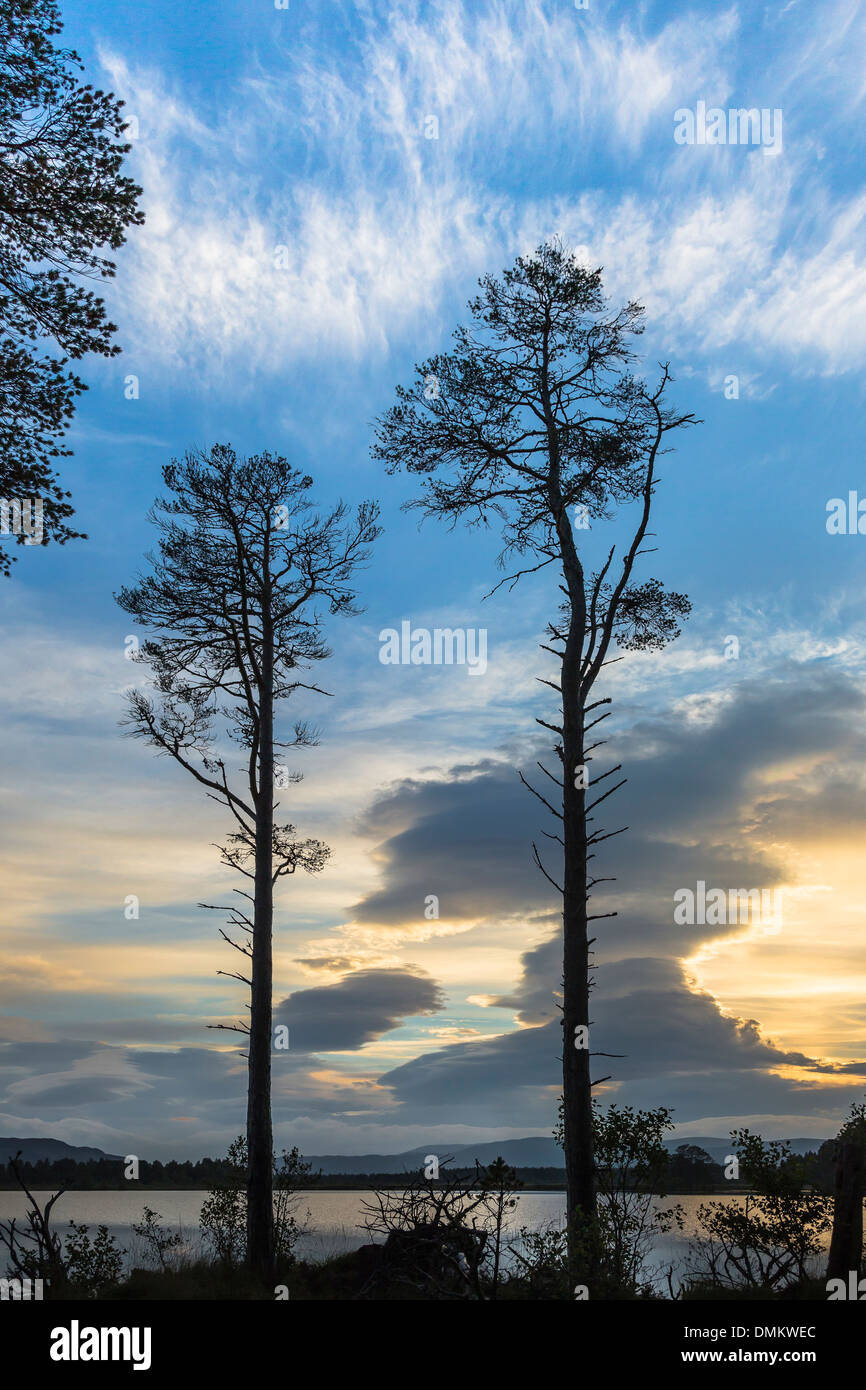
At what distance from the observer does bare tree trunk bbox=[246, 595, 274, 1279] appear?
602 inches

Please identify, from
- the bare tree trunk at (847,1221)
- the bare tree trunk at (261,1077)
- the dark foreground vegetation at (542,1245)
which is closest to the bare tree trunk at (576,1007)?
the dark foreground vegetation at (542,1245)

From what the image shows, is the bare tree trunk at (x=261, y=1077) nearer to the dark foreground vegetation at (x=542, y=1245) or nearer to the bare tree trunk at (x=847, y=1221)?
the dark foreground vegetation at (x=542, y=1245)

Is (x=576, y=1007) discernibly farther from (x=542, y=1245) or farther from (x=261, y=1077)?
(x=261, y=1077)

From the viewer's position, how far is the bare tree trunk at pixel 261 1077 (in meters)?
15.3

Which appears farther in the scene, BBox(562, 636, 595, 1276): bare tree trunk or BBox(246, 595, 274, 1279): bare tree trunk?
BBox(246, 595, 274, 1279): bare tree trunk

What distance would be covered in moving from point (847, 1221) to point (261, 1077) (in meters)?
8.89

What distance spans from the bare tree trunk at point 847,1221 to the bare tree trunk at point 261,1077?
337 inches


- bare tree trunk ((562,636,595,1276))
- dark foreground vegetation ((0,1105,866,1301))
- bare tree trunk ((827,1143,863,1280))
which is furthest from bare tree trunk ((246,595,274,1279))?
bare tree trunk ((827,1143,863,1280))

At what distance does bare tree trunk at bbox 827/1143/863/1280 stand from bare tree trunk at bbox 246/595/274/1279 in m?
8.56

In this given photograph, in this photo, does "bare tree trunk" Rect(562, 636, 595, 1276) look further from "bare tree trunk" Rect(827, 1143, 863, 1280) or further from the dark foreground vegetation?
"bare tree trunk" Rect(827, 1143, 863, 1280)

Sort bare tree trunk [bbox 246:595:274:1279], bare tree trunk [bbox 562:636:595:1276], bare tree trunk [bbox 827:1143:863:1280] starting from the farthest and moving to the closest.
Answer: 1. bare tree trunk [bbox 246:595:274:1279]
2. bare tree trunk [bbox 562:636:595:1276]
3. bare tree trunk [bbox 827:1143:863:1280]
